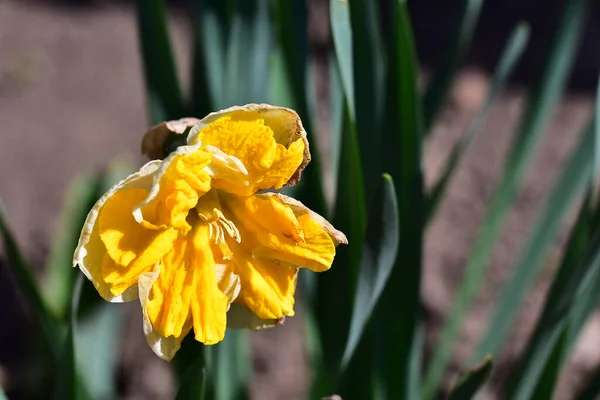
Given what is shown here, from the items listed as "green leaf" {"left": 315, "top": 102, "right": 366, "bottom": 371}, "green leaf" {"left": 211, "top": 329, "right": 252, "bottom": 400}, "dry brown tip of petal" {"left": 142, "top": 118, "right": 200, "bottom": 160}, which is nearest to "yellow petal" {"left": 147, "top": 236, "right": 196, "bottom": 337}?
"dry brown tip of petal" {"left": 142, "top": 118, "right": 200, "bottom": 160}

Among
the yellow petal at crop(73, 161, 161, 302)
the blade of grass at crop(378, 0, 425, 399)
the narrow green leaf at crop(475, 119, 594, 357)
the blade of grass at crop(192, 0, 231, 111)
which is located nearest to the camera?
the yellow petal at crop(73, 161, 161, 302)

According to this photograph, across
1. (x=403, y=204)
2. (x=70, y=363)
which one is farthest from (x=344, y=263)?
(x=70, y=363)

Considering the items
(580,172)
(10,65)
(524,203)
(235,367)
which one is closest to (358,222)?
(235,367)

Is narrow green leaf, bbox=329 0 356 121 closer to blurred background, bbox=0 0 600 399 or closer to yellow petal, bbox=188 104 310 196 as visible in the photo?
yellow petal, bbox=188 104 310 196

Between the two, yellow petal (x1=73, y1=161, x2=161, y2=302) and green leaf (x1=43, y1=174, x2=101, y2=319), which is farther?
green leaf (x1=43, y1=174, x2=101, y2=319)

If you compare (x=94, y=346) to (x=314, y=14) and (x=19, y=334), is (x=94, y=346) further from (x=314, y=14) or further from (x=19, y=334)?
(x=314, y=14)
